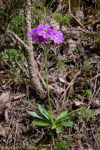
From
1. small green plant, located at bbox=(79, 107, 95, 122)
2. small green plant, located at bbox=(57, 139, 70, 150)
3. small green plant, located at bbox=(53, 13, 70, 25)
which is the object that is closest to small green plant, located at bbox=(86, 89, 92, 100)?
small green plant, located at bbox=(79, 107, 95, 122)

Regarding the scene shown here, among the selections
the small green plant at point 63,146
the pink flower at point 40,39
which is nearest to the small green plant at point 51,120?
the small green plant at point 63,146

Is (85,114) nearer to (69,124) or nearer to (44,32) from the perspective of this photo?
(69,124)

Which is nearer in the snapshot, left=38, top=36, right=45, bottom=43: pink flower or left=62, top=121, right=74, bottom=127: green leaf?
left=38, top=36, right=45, bottom=43: pink flower

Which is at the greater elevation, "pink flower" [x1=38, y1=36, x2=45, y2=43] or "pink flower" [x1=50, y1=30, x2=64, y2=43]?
"pink flower" [x1=50, y1=30, x2=64, y2=43]

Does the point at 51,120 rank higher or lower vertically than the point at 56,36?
lower

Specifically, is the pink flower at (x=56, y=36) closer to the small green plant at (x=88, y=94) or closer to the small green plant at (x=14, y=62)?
the small green plant at (x=14, y=62)

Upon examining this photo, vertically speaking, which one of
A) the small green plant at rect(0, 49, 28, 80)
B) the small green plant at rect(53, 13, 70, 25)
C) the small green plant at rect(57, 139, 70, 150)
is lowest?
the small green plant at rect(57, 139, 70, 150)

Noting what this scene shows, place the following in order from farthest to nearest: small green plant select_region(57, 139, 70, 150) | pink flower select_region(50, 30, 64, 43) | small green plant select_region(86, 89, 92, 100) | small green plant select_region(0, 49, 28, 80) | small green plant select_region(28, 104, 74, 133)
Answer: small green plant select_region(0, 49, 28, 80)
small green plant select_region(86, 89, 92, 100)
small green plant select_region(28, 104, 74, 133)
small green plant select_region(57, 139, 70, 150)
pink flower select_region(50, 30, 64, 43)

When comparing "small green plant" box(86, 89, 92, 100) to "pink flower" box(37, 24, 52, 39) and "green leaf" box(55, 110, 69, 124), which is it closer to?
"green leaf" box(55, 110, 69, 124)

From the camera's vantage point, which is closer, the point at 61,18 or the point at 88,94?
the point at 88,94

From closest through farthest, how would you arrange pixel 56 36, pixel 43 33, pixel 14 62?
pixel 43 33
pixel 56 36
pixel 14 62

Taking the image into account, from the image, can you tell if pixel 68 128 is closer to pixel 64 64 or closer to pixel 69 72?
pixel 69 72

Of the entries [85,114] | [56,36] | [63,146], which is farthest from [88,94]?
[56,36]
